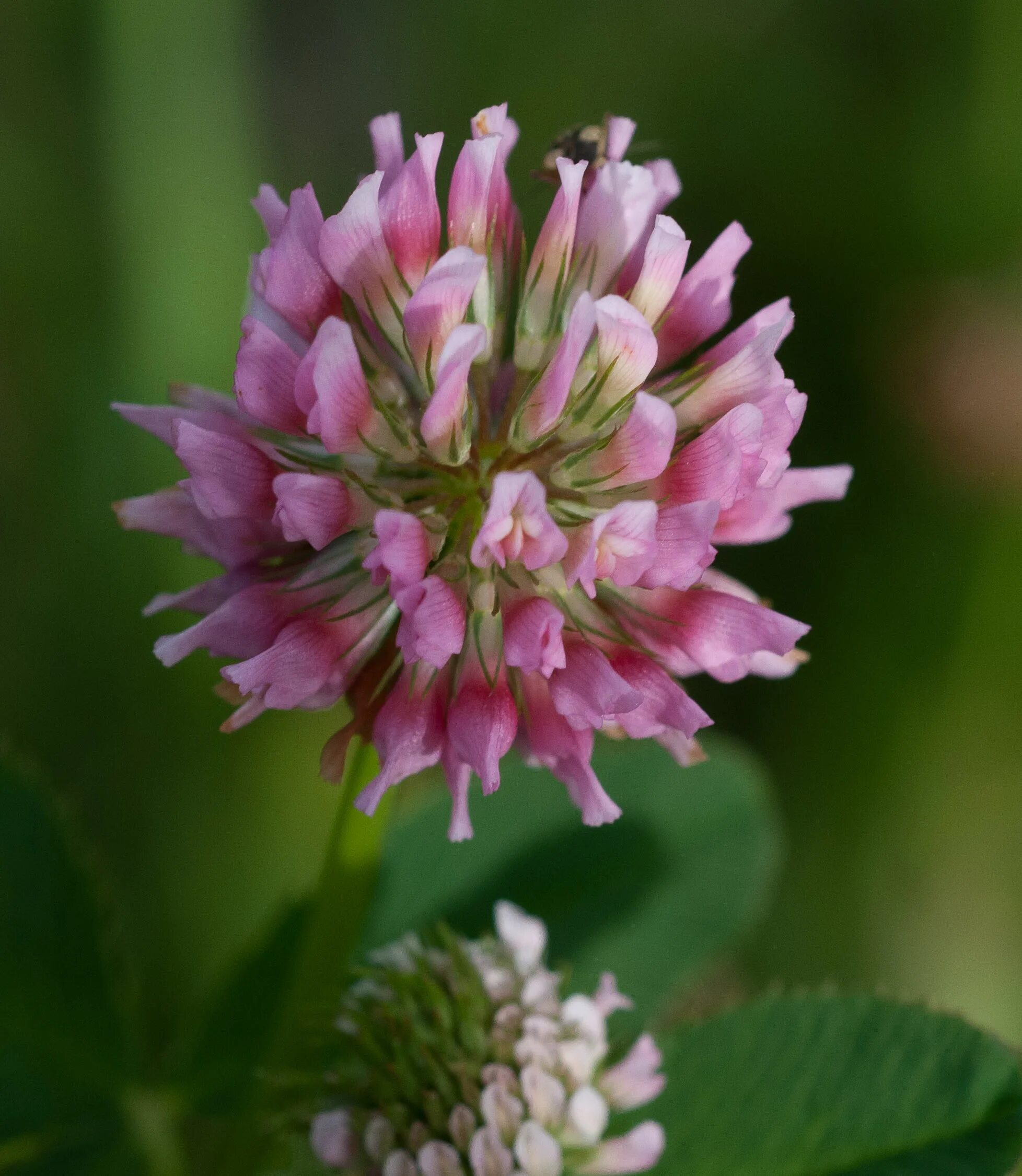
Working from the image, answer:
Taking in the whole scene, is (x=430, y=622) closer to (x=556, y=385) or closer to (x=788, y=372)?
(x=556, y=385)

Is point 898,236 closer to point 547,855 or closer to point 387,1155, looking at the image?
point 547,855

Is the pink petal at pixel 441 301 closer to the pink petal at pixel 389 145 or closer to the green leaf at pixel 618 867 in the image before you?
the pink petal at pixel 389 145

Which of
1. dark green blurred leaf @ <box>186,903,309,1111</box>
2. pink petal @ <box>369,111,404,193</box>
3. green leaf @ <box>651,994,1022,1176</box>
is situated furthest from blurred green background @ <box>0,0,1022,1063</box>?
pink petal @ <box>369,111,404,193</box>

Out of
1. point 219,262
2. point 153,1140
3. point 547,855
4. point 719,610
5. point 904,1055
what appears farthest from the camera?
point 219,262

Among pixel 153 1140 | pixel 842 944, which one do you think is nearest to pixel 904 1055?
pixel 153 1140

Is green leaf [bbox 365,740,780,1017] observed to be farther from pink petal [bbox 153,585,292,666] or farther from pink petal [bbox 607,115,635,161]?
pink petal [bbox 607,115,635,161]

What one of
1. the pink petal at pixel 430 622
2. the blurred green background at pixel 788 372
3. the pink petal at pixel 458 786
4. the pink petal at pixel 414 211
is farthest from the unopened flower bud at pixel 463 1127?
the blurred green background at pixel 788 372

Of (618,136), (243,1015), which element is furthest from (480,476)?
(243,1015)
